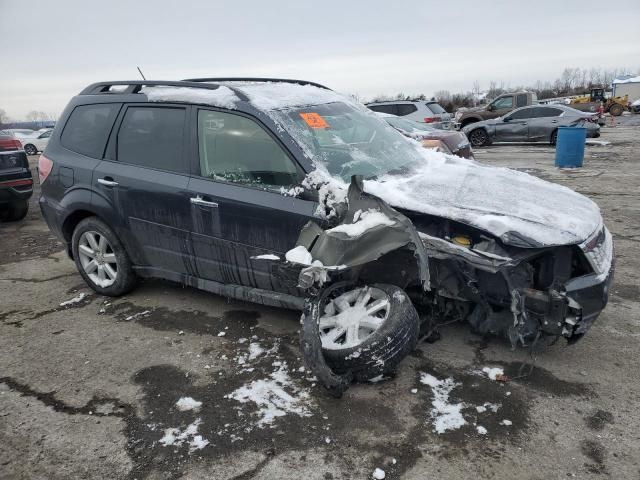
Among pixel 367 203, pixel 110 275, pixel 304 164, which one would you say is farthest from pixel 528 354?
pixel 110 275

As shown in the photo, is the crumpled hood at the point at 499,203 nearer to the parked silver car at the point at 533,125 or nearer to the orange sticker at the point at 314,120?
the orange sticker at the point at 314,120

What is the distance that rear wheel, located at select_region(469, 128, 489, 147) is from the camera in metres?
18.2

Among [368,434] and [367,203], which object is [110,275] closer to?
[367,203]

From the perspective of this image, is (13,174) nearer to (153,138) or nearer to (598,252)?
(153,138)

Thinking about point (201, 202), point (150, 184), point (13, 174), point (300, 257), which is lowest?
point (300, 257)

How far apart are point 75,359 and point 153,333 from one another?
561 millimetres

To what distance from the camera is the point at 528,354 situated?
10.8 feet

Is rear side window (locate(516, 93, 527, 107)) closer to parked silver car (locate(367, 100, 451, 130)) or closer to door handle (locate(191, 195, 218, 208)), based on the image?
parked silver car (locate(367, 100, 451, 130))

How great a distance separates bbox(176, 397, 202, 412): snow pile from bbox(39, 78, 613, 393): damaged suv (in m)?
0.71

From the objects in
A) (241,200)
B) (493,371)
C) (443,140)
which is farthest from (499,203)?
(443,140)

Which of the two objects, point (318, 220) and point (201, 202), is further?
point (201, 202)

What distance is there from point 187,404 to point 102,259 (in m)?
2.06

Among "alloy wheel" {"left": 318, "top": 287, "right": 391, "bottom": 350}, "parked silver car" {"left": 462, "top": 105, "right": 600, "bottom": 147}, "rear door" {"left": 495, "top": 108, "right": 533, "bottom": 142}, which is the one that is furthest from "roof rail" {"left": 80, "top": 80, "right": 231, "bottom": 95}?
"rear door" {"left": 495, "top": 108, "right": 533, "bottom": 142}

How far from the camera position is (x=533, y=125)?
55.9 feet
